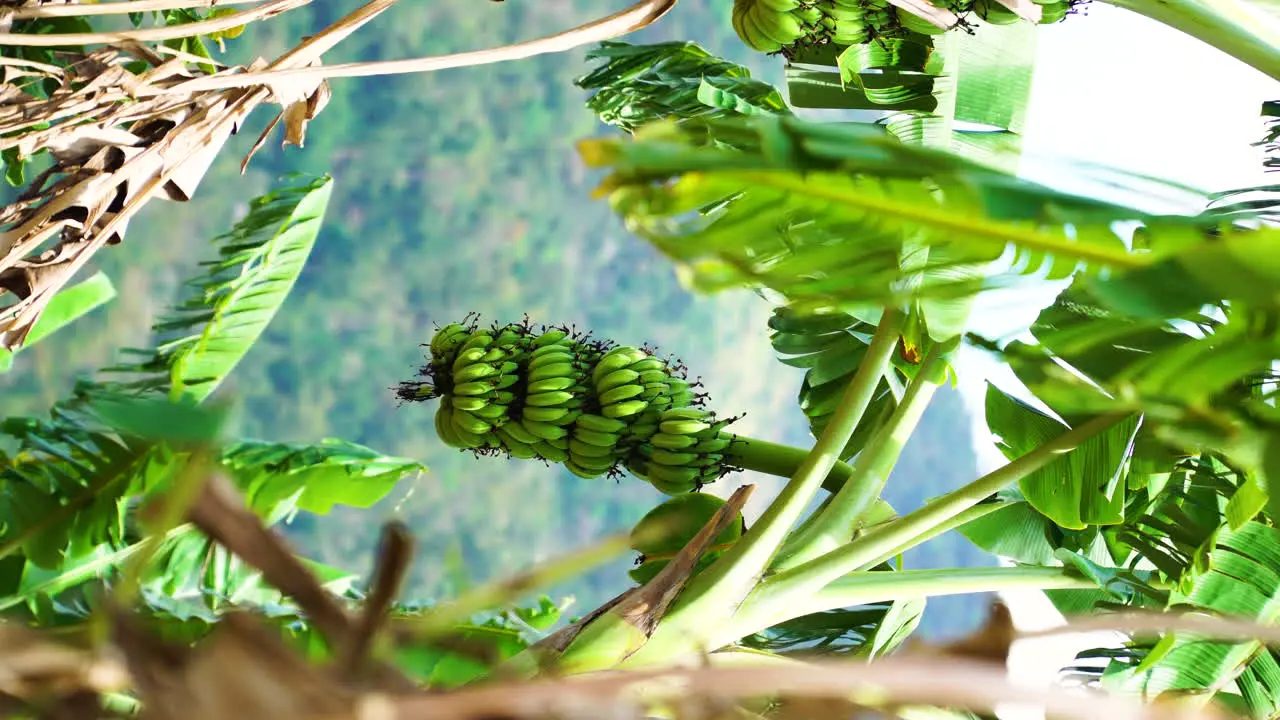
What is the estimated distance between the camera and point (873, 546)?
0.60m

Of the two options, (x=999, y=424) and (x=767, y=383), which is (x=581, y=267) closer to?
(x=767, y=383)

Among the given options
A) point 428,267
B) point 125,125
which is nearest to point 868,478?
point 125,125

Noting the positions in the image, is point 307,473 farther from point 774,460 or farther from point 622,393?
point 774,460

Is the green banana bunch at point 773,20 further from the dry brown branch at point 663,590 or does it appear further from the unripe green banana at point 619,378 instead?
the dry brown branch at point 663,590

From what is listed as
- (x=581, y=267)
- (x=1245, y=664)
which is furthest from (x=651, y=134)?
(x=581, y=267)

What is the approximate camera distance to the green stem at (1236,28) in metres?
0.54

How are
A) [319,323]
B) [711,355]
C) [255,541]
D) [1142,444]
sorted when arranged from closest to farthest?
[255,541] < [1142,444] < [319,323] < [711,355]

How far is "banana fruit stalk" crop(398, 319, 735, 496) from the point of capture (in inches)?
29.2

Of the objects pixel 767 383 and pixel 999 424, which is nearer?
pixel 999 424

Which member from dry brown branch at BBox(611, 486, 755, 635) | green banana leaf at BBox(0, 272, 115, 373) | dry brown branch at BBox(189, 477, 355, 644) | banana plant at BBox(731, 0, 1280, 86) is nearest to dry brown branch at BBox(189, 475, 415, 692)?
dry brown branch at BBox(189, 477, 355, 644)

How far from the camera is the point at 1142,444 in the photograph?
0.56 m

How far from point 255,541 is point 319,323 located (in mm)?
1948

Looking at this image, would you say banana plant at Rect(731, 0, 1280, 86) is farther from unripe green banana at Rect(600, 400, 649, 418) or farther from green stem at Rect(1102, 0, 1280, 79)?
unripe green banana at Rect(600, 400, 649, 418)

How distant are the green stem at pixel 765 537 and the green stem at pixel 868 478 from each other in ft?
0.12
